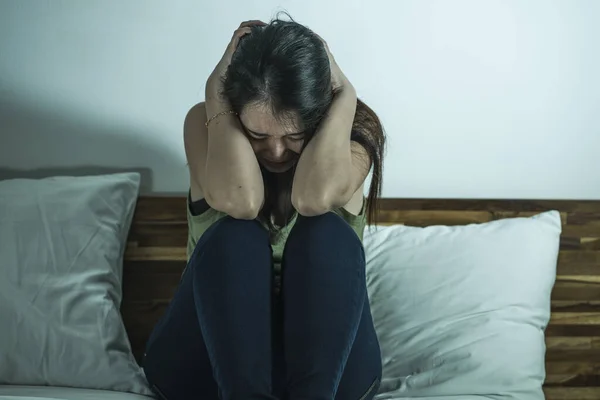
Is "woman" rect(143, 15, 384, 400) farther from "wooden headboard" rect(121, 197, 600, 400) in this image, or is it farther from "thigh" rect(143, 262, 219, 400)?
"wooden headboard" rect(121, 197, 600, 400)

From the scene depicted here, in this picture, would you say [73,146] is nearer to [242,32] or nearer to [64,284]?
[64,284]

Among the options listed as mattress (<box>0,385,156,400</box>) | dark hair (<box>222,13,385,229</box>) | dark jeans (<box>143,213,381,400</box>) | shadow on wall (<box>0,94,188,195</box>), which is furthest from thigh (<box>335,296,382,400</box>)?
shadow on wall (<box>0,94,188,195</box>)

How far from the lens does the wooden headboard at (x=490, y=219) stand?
1771 mm

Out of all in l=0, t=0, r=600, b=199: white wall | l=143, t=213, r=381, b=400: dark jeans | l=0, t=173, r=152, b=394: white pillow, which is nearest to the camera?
l=143, t=213, r=381, b=400: dark jeans

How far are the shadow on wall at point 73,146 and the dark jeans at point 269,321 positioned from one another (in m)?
0.61

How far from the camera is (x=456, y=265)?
64.6 inches

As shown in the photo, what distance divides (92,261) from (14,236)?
16cm

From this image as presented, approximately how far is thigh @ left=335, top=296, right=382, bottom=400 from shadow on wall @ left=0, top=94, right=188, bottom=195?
722mm

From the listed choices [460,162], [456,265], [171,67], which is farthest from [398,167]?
[171,67]

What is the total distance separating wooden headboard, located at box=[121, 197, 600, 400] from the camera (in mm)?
1771

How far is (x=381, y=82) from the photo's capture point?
1821mm

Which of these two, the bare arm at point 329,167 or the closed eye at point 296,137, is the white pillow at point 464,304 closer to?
the bare arm at point 329,167

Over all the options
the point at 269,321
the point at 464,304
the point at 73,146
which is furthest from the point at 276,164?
the point at 73,146

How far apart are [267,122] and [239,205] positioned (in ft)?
0.47
